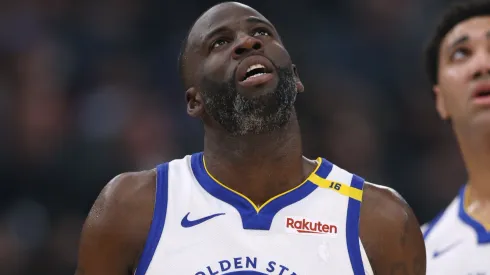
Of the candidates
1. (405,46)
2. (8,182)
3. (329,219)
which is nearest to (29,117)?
(8,182)

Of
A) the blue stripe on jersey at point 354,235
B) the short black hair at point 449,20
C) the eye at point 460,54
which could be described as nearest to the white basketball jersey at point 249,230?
the blue stripe on jersey at point 354,235

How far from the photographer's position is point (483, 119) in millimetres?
4520

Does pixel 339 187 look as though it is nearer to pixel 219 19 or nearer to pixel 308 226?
pixel 308 226

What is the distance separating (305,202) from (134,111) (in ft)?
13.3

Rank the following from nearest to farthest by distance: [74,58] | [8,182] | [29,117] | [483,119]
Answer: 1. [483,119]
2. [8,182]
3. [29,117]
4. [74,58]

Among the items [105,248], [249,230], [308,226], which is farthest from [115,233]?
[308,226]

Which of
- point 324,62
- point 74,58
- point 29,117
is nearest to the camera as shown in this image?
point 29,117

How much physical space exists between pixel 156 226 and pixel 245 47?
2.42 ft

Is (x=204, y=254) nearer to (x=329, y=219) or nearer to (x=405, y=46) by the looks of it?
(x=329, y=219)

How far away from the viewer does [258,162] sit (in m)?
3.34

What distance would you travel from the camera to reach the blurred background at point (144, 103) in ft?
20.5

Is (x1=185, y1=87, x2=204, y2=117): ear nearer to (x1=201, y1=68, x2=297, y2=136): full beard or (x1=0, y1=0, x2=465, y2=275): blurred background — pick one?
(x1=201, y1=68, x2=297, y2=136): full beard

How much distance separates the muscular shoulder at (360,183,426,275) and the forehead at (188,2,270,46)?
84cm

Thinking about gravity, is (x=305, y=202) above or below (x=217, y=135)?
below
